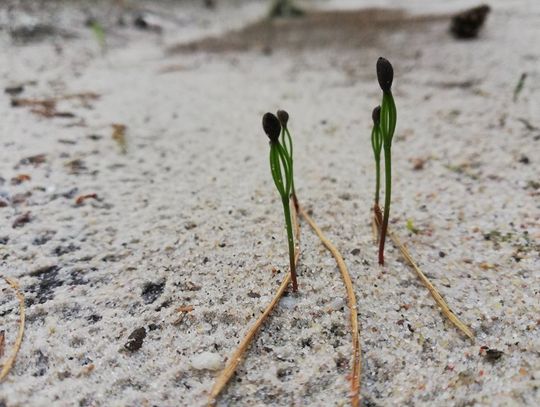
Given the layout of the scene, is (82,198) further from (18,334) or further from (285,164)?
(285,164)

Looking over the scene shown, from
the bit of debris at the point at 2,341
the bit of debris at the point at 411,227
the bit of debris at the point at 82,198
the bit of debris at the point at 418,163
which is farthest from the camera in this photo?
the bit of debris at the point at 418,163

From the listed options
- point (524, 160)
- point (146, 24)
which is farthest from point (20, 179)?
point (146, 24)

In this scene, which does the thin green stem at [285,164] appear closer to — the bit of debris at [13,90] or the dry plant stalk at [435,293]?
the dry plant stalk at [435,293]

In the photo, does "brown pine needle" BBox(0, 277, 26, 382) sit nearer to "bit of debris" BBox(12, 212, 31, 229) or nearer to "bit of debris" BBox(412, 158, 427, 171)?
"bit of debris" BBox(12, 212, 31, 229)

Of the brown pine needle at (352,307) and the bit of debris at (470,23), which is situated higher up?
the bit of debris at (470,23)

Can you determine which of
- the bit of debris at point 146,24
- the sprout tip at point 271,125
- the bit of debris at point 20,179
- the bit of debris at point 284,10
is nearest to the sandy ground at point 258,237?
the bit of debris at point 20,179

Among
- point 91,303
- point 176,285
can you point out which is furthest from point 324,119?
point 91,303
